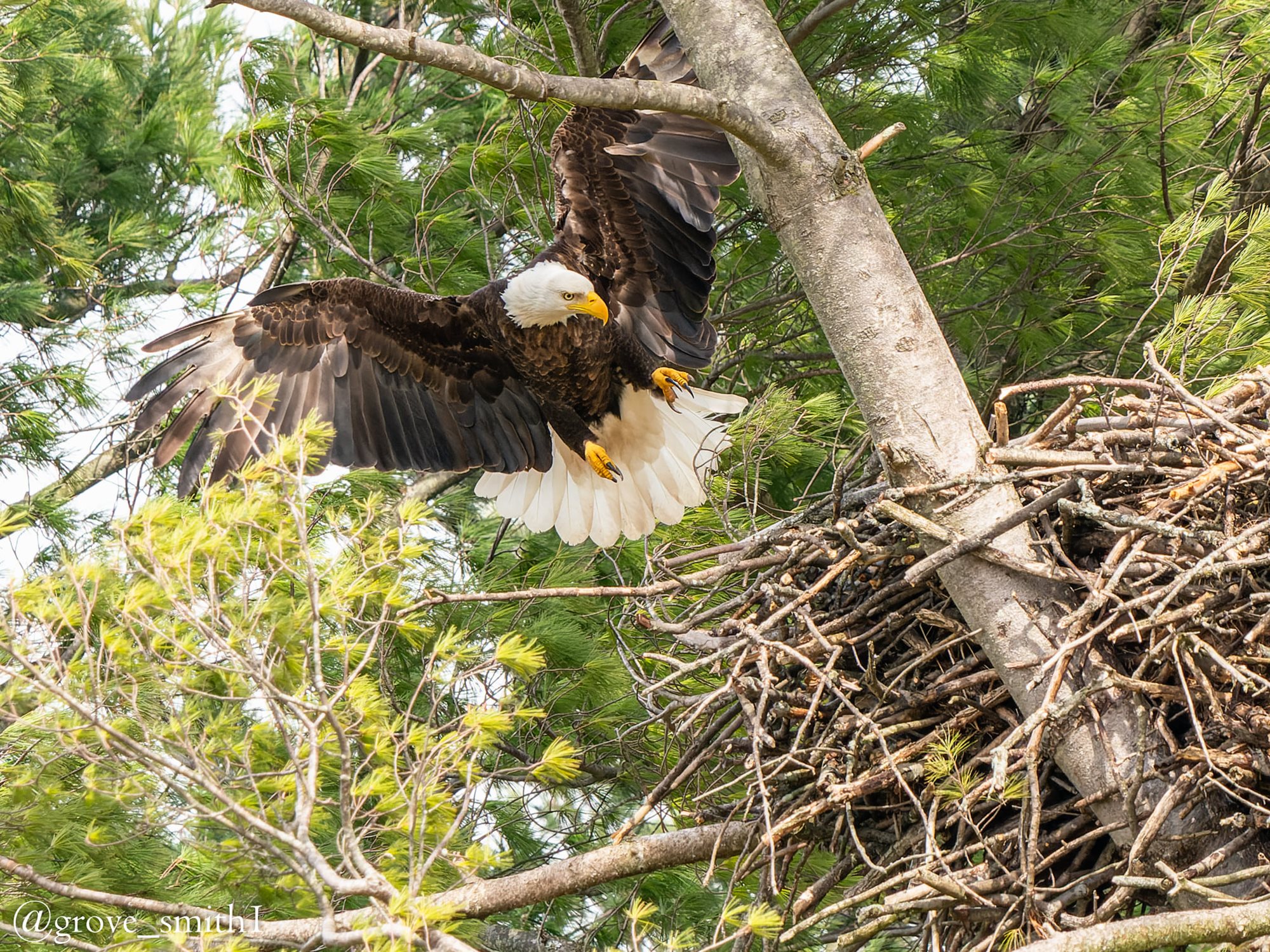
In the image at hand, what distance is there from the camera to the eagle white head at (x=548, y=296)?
3.52 metres

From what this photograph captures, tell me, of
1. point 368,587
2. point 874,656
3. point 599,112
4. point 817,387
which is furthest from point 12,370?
point 874,656

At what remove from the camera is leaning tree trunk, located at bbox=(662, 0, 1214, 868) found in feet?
6.92

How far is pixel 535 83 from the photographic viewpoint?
2.13 m

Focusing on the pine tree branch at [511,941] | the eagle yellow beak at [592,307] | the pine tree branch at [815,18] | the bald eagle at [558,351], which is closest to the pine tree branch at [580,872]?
the pine tree branch at [511,941]

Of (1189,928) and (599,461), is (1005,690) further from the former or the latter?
(599,461)

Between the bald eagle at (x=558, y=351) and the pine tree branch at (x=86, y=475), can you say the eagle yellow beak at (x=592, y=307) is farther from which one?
the pine tree branch at (x=86, y=475)

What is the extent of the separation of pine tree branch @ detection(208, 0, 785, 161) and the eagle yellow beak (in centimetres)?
127

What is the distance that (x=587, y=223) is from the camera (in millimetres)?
3707

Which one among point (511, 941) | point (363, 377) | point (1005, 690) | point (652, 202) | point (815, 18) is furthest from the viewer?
point (363, 377)

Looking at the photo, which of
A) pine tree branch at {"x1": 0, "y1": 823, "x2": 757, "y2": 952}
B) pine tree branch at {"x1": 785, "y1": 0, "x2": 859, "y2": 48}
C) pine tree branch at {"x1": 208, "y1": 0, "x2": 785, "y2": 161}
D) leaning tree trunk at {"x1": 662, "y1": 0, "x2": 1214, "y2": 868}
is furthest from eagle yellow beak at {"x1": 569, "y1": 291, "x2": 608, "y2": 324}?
pine tree branch at {"x1": 0, "y1": 823, "x2": 757, "y2": 952}

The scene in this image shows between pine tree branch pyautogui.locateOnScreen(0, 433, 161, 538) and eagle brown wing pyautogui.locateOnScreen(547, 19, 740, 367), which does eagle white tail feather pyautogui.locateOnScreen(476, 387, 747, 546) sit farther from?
pine tree branch pyautogui.locateOnScreen(0, 433, 161, 538)

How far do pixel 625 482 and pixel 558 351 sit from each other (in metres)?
0.55

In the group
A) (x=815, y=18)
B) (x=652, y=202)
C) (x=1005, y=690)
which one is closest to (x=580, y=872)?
(x=1005, y=690)

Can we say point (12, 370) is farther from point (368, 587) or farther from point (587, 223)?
point (368, 587)
